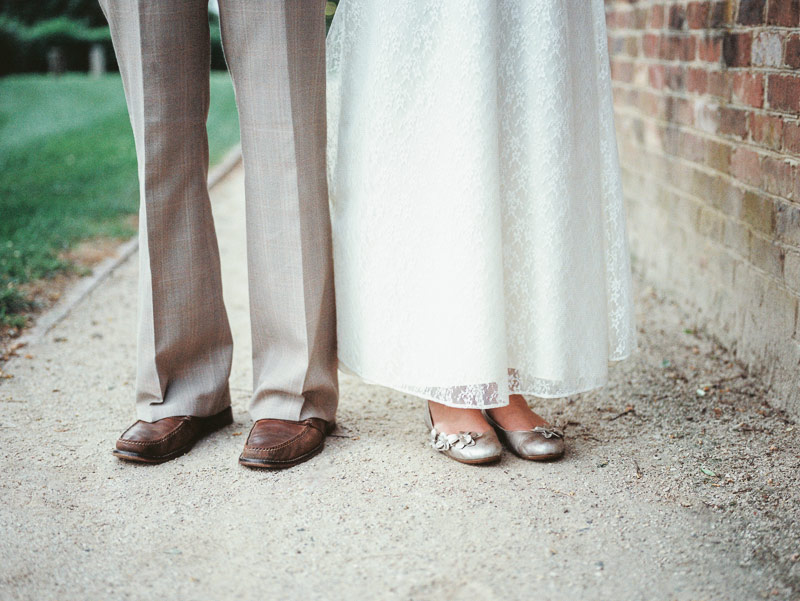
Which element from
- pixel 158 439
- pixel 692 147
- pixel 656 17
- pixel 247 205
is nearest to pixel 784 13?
pixel 692 147

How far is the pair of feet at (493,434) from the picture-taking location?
6.16 ft

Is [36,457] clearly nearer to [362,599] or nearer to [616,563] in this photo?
[362,599]

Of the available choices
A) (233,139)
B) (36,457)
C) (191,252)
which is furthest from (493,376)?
(233,139)

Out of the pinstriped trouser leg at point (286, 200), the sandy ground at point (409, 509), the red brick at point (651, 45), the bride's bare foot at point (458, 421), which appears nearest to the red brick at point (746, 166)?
the sandy ground at point (409, 509)

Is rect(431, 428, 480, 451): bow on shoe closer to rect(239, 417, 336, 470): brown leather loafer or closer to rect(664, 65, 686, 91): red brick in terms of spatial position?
rect(239, 417, 336, 470): brown leather loafer

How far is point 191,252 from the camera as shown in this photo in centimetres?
191

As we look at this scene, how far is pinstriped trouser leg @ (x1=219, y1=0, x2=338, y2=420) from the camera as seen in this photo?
67.6 inches

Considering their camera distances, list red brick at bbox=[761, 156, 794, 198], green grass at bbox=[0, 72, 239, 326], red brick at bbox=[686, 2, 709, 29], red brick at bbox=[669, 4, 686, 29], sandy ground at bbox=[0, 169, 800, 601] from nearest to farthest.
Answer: sandy ground at bbox=[0, 169, 800, 601] → red brick at bbox=[761, 156, 794, 198] → red brick at bbox=[686, 2, 709, 29] → red brick at bbox=[669, 4, 686, 29] → green grass at bbox=[0, 72, 239, 326]

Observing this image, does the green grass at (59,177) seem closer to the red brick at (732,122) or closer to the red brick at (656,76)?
the red brick at (732,122)

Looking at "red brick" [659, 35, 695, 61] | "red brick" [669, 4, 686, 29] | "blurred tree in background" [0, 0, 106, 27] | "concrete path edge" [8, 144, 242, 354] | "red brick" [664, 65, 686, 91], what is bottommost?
"concrete path edge" [8, 144, 242, 354]

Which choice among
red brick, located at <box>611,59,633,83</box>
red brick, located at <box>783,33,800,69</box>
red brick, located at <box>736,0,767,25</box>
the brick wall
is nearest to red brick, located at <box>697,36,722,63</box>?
the brick wall

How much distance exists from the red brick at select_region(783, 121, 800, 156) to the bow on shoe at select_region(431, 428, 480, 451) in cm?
114

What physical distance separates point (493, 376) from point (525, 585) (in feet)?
1.60

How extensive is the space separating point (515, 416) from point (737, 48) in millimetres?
1370
